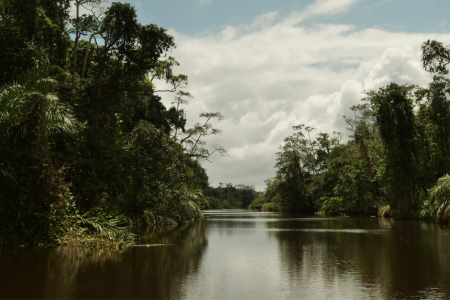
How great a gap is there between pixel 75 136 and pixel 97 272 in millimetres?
7416

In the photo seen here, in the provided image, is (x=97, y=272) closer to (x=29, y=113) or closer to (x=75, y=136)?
(x=29, y=113)

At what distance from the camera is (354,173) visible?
3906 centimetres

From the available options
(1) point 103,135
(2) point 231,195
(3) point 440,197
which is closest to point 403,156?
(3) point 440,197

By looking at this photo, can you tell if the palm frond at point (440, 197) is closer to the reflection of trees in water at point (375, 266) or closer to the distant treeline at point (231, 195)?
the reflection of trees in water at point (375, 266)

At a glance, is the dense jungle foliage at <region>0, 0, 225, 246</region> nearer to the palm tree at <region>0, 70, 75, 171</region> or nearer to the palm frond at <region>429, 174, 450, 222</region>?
the palm tree at <region>0, 70, 75, 171</region>

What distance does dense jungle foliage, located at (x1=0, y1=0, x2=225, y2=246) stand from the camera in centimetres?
1057

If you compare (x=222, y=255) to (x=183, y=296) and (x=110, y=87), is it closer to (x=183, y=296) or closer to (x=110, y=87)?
(x=183, y=296)

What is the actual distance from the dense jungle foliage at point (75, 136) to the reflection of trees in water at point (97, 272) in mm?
1308

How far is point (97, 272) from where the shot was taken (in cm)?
734

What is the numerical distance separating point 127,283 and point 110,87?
39.5ft

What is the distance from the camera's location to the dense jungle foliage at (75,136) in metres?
10.6

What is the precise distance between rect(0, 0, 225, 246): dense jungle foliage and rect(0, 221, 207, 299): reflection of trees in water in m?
1.31

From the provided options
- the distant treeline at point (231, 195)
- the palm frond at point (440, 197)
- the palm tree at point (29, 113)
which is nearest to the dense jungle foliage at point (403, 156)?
the palm frond at point (440, 197)

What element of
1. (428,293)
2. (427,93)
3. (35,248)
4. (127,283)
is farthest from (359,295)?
(427,93)
